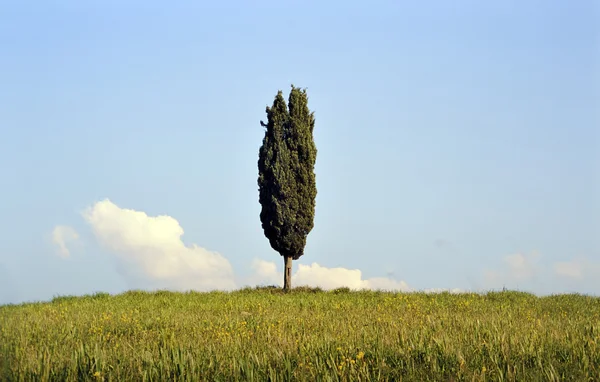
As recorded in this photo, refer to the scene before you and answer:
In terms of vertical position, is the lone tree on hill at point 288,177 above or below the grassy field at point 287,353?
above

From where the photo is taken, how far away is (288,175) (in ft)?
104

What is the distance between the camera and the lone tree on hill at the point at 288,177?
3145 cm

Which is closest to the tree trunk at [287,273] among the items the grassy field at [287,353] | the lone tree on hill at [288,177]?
the lone tree on hill at [288,177]

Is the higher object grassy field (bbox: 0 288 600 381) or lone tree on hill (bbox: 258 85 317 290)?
lone tree on hill (bbox: 258 85 317 290)

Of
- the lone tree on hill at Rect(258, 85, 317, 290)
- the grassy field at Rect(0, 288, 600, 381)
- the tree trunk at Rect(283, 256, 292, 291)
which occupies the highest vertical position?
the lone tree on hill at Rect(258, 85, 317, 290)

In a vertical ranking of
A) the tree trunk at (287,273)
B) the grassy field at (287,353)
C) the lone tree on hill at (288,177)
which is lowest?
the grassy field at (287,353)

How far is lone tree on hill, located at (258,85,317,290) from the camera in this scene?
31.5m

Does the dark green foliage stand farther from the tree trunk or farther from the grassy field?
the grassy field

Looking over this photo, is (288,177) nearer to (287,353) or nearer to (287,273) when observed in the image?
(287,273)

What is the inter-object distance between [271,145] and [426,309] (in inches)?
655

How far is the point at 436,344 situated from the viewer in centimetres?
862

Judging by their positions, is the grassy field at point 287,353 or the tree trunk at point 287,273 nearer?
the grassy field at point 287,353

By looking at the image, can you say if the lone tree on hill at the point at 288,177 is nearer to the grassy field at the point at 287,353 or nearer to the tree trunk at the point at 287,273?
the tree trunk at the point at 287,273

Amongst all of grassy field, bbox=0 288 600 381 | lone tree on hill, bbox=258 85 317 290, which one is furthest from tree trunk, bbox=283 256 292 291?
grassy field, bbox=0 288 600 381
